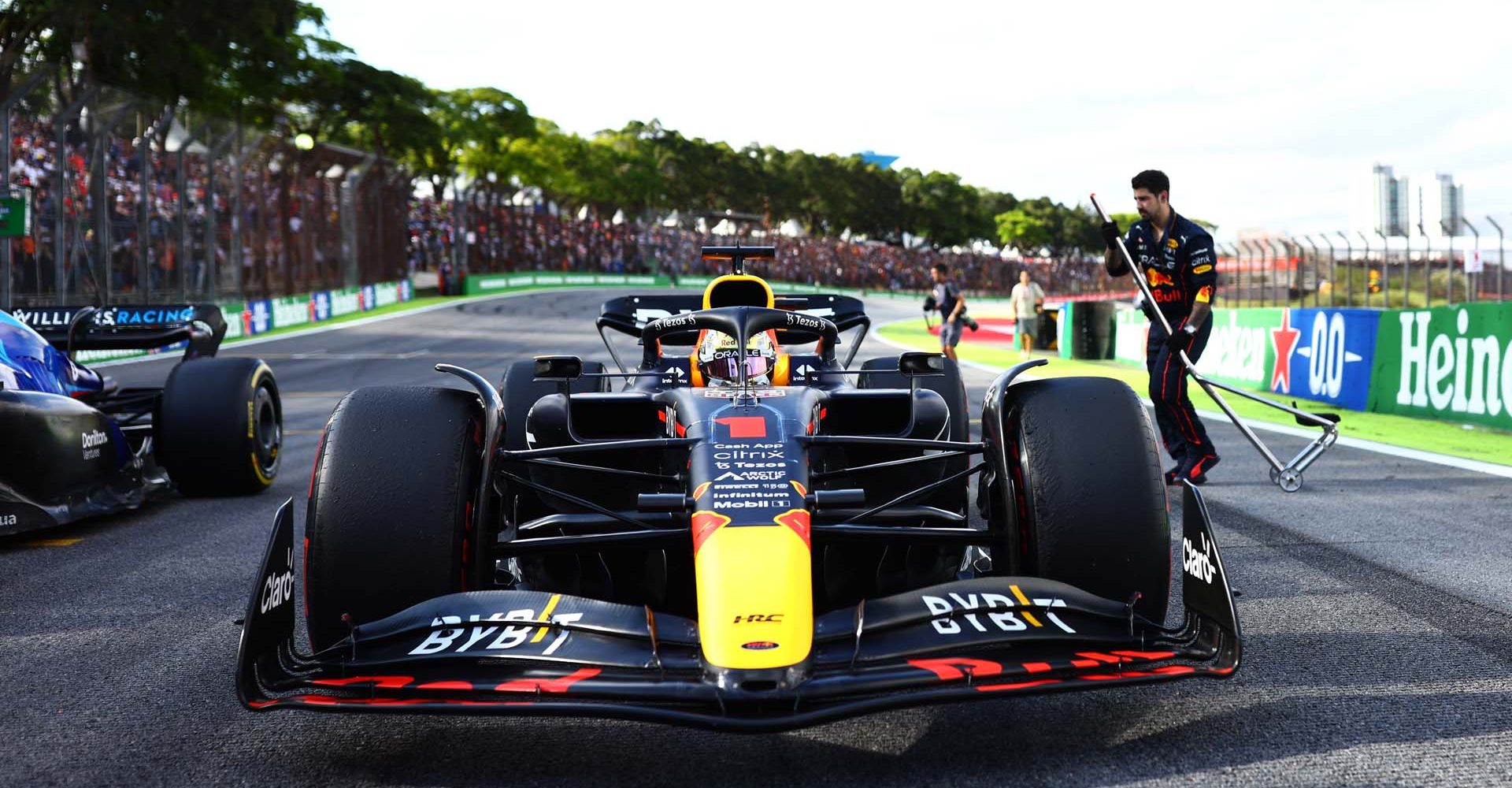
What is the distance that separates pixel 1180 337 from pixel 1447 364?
483 centimetres

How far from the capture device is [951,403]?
537cm

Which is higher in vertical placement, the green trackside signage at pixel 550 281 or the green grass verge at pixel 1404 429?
the green trackside signage at pixel 550 281

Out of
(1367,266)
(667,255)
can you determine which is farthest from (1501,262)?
(667,255)

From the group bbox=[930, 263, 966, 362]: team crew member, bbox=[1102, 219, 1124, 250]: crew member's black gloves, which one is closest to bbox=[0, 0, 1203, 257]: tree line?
bbox=[930, 263, 966, 362]: team crew member

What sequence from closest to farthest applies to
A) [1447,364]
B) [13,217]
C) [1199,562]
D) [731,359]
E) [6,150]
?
[1199,562], [731,359], [1447,364], [13,217], [6,150]

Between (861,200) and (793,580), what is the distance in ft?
325

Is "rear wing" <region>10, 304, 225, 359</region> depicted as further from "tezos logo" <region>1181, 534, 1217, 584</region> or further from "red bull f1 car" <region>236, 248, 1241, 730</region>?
"tezos logo" <region>1181, 534, 1217, 584</region>

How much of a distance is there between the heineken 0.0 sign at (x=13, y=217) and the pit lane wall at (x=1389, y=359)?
44.4 ft

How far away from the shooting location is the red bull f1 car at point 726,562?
2572 mm

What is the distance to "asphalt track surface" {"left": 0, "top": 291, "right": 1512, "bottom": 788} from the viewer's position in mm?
2664

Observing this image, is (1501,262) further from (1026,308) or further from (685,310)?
(685,310)

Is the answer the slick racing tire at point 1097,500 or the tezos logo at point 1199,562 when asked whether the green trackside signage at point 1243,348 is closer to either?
the slick racing tire at point 1097,500

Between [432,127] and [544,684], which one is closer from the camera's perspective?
[544,684]

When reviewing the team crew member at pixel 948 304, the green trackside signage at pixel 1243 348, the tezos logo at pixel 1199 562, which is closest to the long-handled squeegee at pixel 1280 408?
the tezos logo at pixel 1199 562
